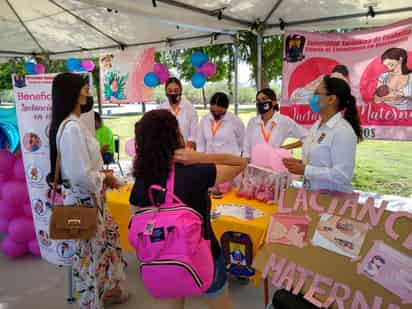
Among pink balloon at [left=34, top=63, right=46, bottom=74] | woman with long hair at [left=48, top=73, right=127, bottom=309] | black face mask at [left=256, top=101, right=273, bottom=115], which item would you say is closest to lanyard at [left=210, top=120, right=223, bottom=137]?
black face mask at [left=256, top=101, right=273, bottom=115]

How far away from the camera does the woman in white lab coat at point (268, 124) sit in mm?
2750

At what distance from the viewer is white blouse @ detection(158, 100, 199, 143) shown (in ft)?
10.9

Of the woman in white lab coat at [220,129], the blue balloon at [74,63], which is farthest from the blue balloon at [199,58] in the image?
the blue balloon at [74,63]

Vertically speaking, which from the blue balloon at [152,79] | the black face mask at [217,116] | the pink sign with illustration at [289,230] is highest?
the blue balloon at [152,79]

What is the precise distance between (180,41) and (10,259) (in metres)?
3.03

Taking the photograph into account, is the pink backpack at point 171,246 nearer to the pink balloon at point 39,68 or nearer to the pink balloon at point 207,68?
the pink balloon at point 207,68

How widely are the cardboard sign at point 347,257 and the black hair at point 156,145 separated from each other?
2.04 feet

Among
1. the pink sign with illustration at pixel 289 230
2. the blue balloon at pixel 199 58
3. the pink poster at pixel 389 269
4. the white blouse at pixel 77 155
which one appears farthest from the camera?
the blue balloon at pixel 199 58

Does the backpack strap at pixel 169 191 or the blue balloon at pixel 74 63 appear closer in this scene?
the backpack strap at pixel 169 191

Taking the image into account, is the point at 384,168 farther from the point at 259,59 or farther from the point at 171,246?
the point at 171,246

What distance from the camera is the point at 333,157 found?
1684 millimetres

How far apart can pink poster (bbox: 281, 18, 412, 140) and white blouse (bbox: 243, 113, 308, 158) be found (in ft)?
1.92

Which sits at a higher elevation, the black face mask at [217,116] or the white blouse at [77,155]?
the black face mask at [217,116]

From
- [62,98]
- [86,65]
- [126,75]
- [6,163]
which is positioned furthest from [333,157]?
[86,65]
